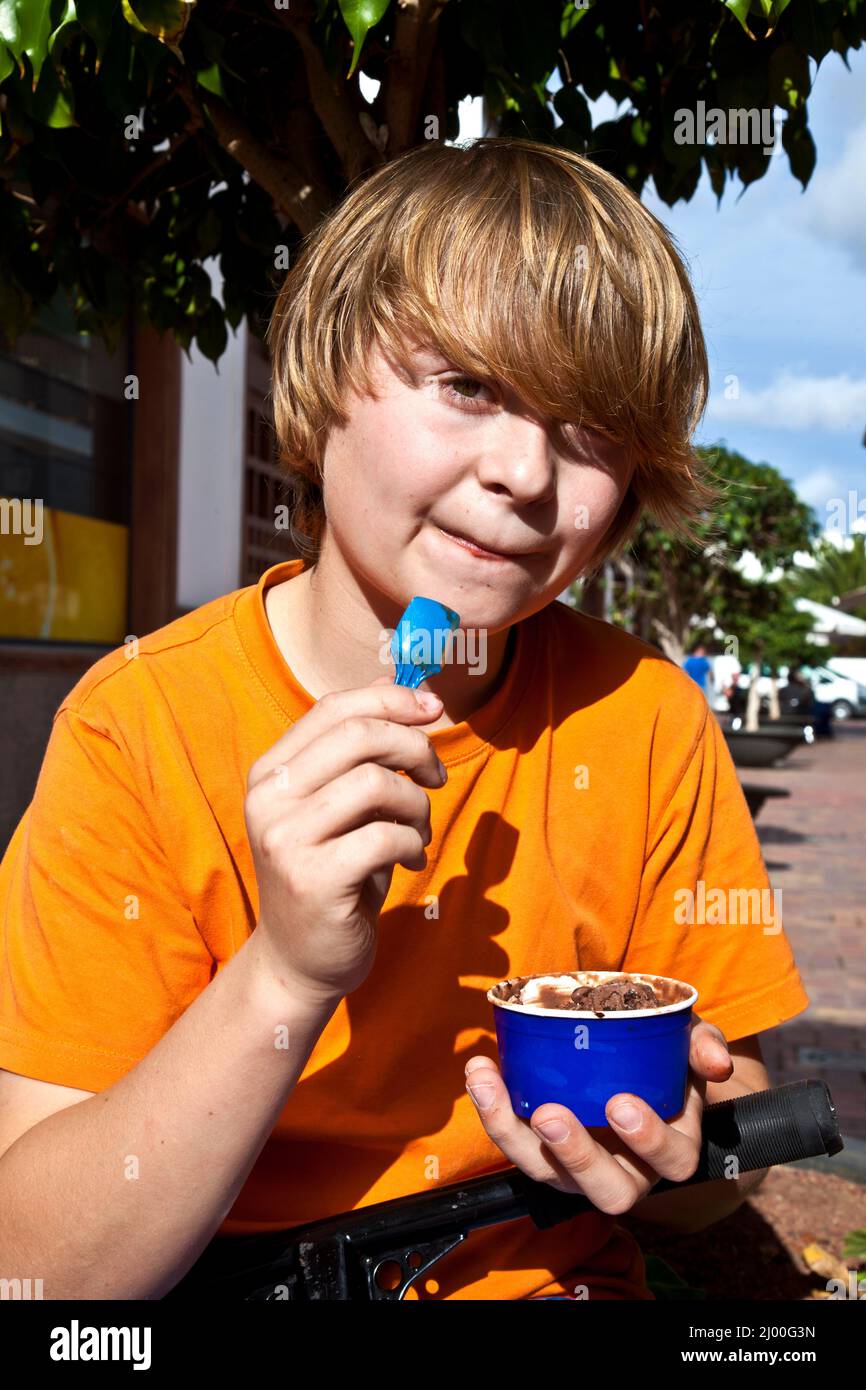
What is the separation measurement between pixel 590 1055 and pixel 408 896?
1.21 ft

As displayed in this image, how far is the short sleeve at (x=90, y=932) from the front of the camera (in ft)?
4.08

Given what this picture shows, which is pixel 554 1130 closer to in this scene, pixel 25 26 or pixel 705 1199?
pixel 705 1199

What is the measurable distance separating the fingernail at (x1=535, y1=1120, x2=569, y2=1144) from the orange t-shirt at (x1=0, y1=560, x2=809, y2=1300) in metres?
0.33

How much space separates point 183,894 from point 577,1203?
51 centimetres

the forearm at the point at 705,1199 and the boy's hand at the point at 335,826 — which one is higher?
the boy's hand at the point at 335,826

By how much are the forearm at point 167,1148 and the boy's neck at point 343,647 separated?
50cm

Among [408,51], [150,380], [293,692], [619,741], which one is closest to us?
[293,692]

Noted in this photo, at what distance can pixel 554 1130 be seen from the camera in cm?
111

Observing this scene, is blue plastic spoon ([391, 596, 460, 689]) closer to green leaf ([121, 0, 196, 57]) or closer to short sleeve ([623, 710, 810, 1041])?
short sleeve ([623, 710, 810, 1041])
